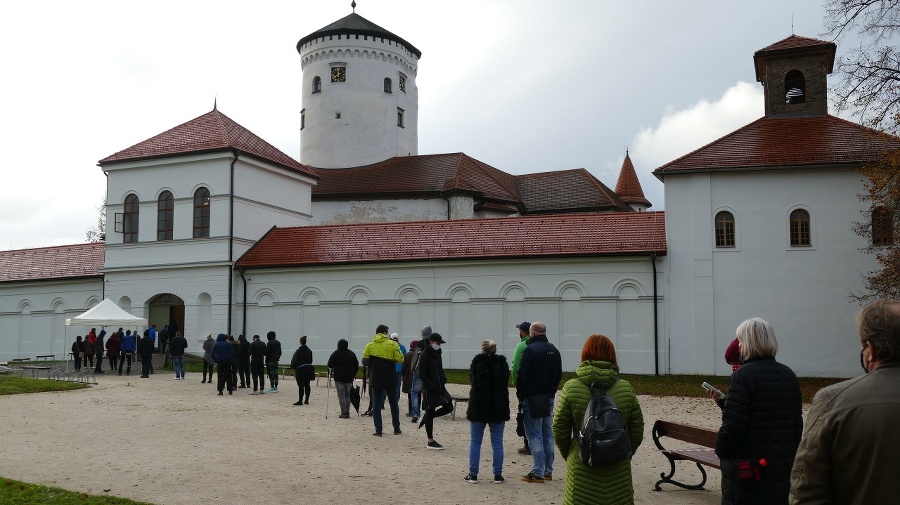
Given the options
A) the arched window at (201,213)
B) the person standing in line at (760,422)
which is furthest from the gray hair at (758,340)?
the arched window at (201,213)

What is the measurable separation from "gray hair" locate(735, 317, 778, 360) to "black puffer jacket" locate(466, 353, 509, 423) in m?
4.82

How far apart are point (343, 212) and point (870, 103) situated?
27.3 meters

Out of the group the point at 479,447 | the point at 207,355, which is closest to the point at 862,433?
the point at 479,447

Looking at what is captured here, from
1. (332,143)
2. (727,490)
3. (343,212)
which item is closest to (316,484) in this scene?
(727,490)

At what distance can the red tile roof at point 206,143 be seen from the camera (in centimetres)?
3528

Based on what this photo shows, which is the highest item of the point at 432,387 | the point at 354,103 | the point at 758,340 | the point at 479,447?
the point at 354,103

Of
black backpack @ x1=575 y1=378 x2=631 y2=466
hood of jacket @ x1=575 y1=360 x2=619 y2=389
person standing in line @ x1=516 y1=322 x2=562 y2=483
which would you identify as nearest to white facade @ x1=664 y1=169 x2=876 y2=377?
person standing in line @ x1=516 y1=322 x2=562 y2=483

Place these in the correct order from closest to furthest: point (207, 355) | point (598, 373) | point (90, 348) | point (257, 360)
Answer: point (598, 373) → point (257, 360) → point (207, 355) → point (90, 348)

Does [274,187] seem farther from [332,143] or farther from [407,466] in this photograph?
[407,466]

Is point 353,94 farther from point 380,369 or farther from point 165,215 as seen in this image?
point 380,369

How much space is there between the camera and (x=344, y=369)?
16531 millimetres

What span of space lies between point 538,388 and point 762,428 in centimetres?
463

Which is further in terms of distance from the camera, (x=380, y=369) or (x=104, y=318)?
(x=104, y=318)

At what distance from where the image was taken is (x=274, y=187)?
122 feet
